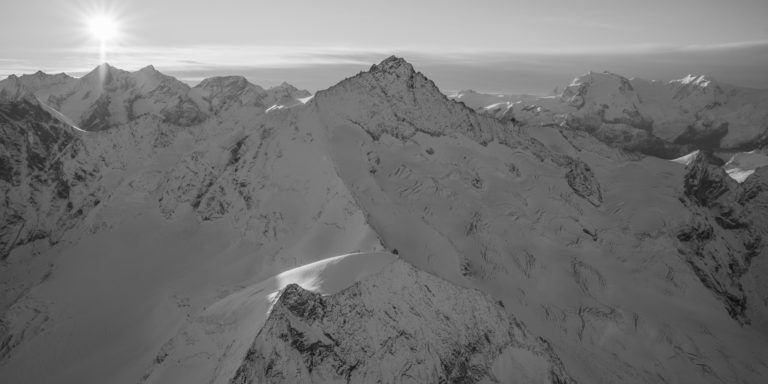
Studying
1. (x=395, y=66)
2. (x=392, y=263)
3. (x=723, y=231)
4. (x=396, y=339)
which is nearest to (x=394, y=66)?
(x=395, y=66)

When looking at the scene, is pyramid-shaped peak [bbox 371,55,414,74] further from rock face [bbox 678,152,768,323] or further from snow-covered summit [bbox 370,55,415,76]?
rock face [bbox 678,152,768,323]

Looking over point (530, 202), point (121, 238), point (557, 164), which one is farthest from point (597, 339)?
point (121, 238)

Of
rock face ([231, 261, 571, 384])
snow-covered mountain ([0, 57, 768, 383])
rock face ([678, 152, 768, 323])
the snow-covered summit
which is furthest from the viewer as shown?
the snow-covered summit

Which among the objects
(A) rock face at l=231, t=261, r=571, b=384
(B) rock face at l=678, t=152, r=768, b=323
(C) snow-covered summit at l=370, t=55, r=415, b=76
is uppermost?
(C) snow-covered summit at l=370, t=55, r=415, b=76

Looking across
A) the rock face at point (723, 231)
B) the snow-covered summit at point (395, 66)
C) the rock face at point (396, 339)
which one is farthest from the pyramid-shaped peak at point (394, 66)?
the rock face at point (396, 339)

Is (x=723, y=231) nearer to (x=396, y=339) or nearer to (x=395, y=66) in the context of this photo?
(x=395, y=66)

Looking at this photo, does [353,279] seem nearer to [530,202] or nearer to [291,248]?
[291,248]

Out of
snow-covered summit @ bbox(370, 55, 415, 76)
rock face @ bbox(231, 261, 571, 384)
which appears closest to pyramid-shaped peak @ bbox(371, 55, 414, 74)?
snow-covered summit @ bbox(370, 55, 415, 76)

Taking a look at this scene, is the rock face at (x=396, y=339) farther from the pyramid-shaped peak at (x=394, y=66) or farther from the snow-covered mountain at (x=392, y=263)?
the pyramid-shaped peak at (x=394, y=66)
